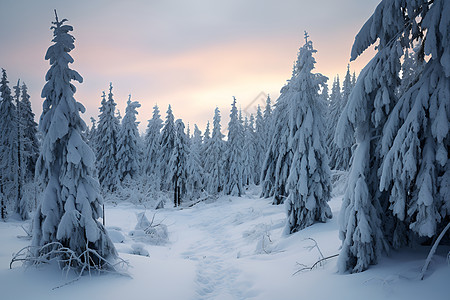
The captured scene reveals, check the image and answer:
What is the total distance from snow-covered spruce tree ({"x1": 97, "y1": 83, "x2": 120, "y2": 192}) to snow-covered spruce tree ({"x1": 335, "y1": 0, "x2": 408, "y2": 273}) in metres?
31.7

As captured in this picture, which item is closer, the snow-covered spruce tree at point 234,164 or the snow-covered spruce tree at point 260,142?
the snow-covered spruce tree at point 234,164

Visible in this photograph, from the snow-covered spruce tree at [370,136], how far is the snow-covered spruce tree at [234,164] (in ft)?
90.5

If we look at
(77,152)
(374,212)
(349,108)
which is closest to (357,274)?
(374,212)

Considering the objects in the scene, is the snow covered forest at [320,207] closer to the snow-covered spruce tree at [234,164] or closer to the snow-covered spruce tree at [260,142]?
the snow-covered spruce tree at [234,164]

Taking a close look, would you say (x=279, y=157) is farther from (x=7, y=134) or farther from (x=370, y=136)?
(x=7, y=134)

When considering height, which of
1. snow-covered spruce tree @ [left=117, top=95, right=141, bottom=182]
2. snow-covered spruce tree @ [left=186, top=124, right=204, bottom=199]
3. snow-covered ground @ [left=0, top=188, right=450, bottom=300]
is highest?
snow-covered spruce tree @ [left=117, top=95, right=141, bottom=182]

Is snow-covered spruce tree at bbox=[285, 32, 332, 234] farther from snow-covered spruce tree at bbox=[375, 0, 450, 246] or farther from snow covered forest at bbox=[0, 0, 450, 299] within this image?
snow-covered spruce tree at bbox=[375, 0, 450, 246]

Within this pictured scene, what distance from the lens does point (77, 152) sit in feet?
22.3

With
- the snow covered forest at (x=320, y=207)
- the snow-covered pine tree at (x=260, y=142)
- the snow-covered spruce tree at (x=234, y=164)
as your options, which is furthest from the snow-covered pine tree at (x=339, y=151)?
the snow covered forest at (x=320, y=207)

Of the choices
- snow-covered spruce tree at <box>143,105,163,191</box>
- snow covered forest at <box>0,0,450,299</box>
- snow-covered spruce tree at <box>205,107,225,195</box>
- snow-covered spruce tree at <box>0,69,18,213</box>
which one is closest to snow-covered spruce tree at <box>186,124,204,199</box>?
snow-covered spruce tree at <box>205,107,225,195</box>

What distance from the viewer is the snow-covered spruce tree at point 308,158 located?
12.1m

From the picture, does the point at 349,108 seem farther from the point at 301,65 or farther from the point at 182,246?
the point at 182,246

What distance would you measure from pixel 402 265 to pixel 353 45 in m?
5.05

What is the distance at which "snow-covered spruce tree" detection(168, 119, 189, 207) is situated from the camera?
31750 mm
